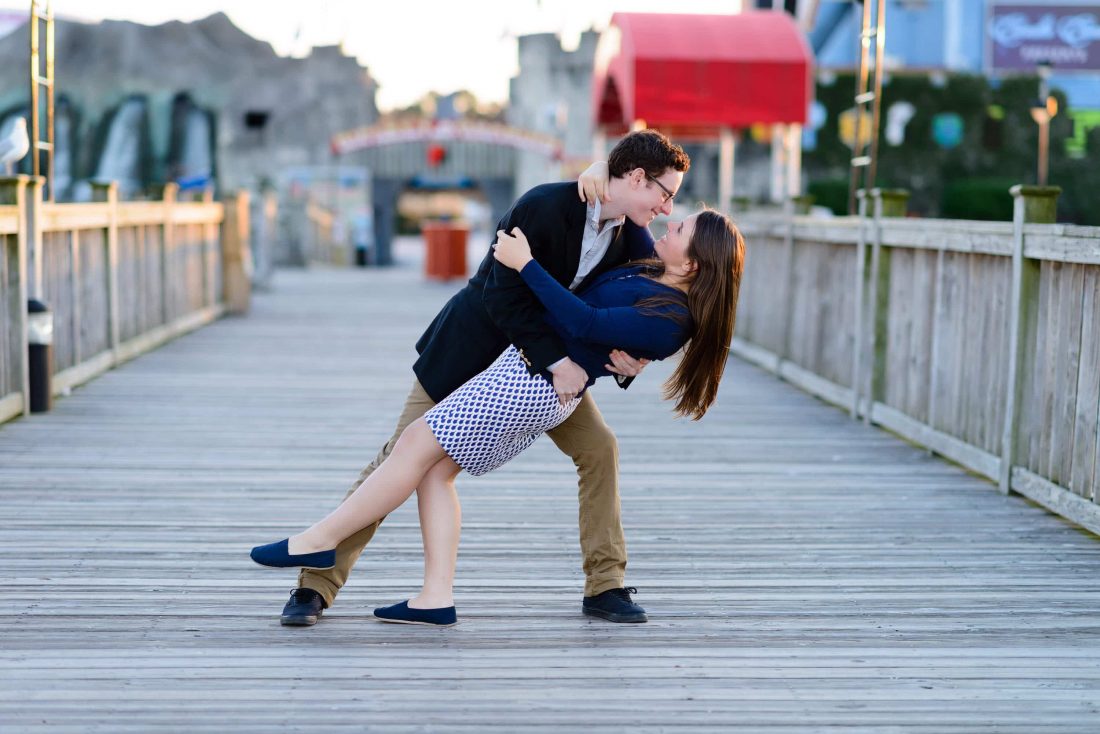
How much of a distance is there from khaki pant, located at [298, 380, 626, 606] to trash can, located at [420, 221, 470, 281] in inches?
847

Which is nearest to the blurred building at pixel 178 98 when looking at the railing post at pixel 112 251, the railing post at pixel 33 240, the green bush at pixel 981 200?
the green bush at pixel 981 200

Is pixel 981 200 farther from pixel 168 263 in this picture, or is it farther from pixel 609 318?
pixel 609 318

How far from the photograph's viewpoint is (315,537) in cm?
449

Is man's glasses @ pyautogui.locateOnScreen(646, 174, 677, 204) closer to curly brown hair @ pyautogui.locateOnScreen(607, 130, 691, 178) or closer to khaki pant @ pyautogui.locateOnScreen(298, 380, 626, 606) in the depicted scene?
curly brown hair @ pyautogui.locateOnScreen(607, 130, 691, 178)

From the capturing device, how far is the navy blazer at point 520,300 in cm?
432

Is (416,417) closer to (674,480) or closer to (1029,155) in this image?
(674,480)

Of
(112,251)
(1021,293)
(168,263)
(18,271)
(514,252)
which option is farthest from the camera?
(168,263)

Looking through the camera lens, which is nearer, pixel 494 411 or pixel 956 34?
pixel 494 411

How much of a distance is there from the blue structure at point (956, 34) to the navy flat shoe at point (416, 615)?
37928 millimetres

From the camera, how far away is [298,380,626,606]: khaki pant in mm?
4641

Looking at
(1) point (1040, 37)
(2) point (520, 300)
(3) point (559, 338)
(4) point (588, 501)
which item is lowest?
(4) point (588, 501)

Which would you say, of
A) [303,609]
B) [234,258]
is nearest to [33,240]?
[303,609]

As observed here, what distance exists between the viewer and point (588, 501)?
4742 millimetres

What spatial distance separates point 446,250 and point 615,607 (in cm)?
2211
